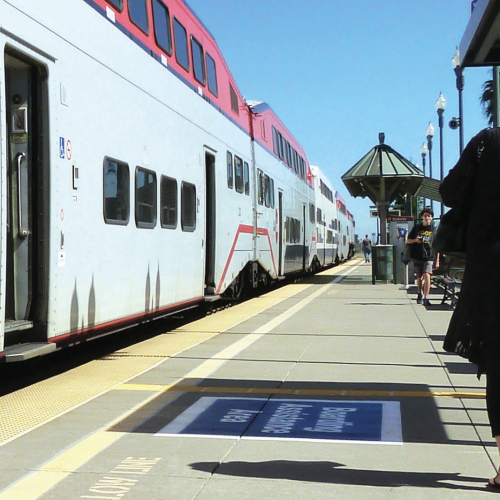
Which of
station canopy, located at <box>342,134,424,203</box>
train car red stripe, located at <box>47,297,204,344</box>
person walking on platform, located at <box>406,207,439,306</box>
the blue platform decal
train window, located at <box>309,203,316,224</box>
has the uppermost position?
station canopy, located at <box>342,134,424,203</box>

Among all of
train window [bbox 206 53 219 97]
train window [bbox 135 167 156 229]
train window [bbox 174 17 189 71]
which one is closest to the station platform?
train window [bbox 135 167 156 229]

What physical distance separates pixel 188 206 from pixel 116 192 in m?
2.77

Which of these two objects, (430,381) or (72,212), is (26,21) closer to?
(72,212)

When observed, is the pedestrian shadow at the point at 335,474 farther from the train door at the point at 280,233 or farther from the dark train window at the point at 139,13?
the train door at the point at 280,233

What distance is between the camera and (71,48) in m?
7.02

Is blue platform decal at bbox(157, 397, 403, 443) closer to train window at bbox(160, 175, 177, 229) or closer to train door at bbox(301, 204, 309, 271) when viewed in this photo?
train window at bbox(160, 175, 177, 229)

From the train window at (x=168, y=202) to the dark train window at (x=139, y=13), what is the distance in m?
1.70

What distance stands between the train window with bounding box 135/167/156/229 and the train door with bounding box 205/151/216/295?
3.11 meters

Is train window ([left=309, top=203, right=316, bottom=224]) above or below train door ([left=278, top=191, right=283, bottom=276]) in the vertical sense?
above

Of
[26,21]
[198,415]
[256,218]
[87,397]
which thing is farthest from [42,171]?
[256,218]

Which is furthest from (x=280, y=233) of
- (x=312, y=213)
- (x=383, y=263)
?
(x=312, y=213)

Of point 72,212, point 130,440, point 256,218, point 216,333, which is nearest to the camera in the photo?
point 130,440

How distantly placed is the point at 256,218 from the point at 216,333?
19.2 ft

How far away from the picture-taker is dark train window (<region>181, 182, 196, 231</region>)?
414 inches
